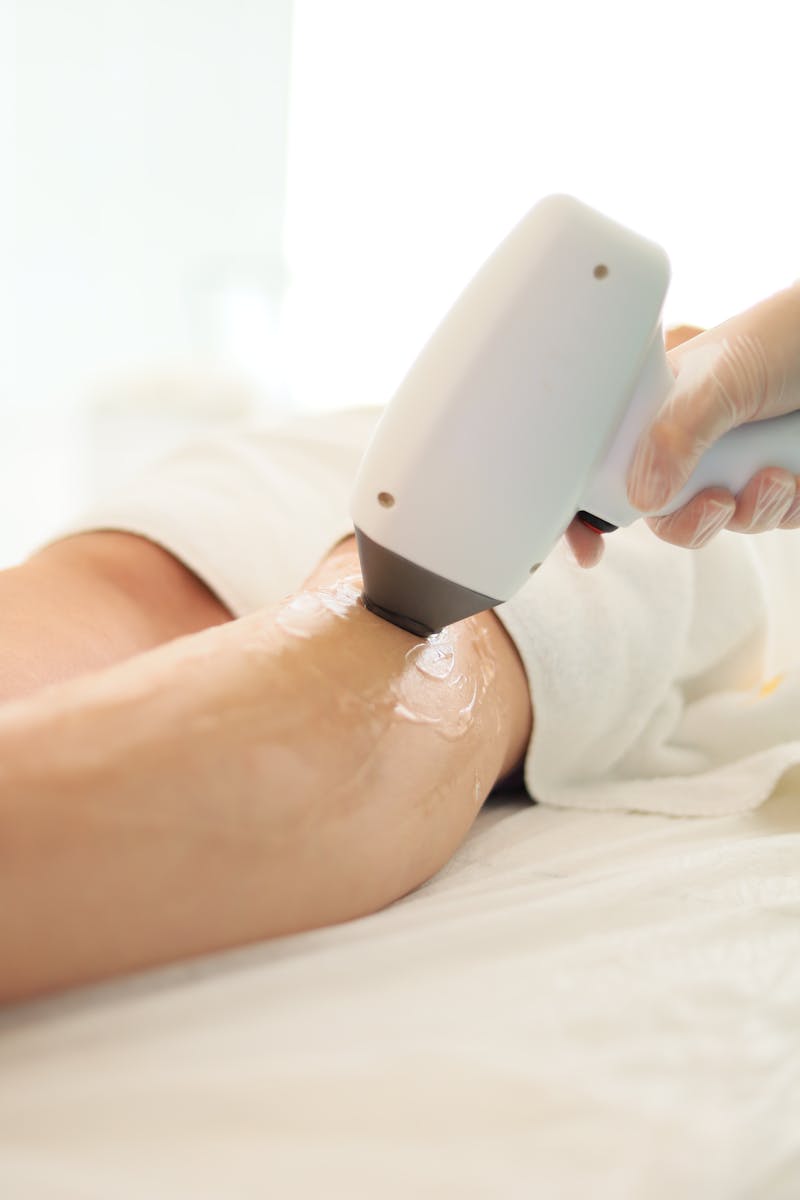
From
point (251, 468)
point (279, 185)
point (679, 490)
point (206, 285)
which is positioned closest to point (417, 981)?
point (679, 490)

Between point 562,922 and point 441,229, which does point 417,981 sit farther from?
point 441,229

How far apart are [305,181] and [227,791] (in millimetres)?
3169

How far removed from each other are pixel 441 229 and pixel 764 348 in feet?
7.71

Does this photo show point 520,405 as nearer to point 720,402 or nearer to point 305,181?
point 720,402

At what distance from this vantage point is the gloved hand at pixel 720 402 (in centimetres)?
62

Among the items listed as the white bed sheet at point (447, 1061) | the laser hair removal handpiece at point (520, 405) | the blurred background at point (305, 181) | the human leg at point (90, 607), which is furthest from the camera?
the blurred background at point (305, 181)

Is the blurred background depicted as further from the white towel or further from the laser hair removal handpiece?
the laser hair removal handpiece

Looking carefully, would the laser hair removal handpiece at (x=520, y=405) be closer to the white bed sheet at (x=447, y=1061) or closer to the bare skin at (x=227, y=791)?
the bare skin at (x=227, y=791)

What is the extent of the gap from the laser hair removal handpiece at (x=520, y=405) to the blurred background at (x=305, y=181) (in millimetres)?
1645

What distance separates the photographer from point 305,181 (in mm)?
3334

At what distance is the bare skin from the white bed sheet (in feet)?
0.10

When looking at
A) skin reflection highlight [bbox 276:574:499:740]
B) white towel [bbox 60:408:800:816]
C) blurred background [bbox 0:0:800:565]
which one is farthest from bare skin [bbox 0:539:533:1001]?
blurred background [bbox 0:0:800:565]

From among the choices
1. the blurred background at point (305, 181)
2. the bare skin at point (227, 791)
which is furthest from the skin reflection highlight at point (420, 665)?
the blurred background at point (305, 181)

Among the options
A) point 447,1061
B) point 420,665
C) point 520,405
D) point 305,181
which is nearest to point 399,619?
point 420,665
